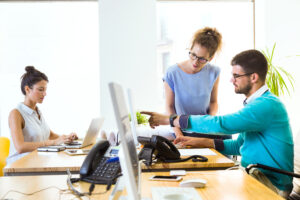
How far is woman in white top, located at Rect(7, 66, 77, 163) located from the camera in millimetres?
2764

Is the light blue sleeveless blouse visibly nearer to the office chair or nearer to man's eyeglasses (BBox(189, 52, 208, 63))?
man's eyeglasses (BBox(189, 52, 208, 63))

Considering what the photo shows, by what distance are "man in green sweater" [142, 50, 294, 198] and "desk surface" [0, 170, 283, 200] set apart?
33cm

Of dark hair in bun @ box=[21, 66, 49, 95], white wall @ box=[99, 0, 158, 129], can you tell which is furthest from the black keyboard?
white wall @ box=[99, 0, 158, 129]

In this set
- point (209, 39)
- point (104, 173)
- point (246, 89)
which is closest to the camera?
point (104, 173)

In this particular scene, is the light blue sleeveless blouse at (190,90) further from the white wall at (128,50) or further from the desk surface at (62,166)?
the white wall at (128,50)

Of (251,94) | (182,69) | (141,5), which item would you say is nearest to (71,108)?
(141,5)

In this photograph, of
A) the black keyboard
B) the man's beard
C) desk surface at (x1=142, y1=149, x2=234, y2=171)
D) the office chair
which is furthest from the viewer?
the man's beard

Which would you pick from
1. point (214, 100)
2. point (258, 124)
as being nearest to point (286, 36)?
point (214, 100)

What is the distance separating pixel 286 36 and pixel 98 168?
12.7ft

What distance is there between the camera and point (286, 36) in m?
4.58

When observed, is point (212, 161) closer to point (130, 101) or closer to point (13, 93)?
point (130, 101)

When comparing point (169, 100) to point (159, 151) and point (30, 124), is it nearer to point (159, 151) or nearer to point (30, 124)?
point (159, 151)

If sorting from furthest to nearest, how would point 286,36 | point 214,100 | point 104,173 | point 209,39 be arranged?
point 286,36
point 214,100
point 209,39
point 104,173

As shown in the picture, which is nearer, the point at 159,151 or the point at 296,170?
the point at 159,151
